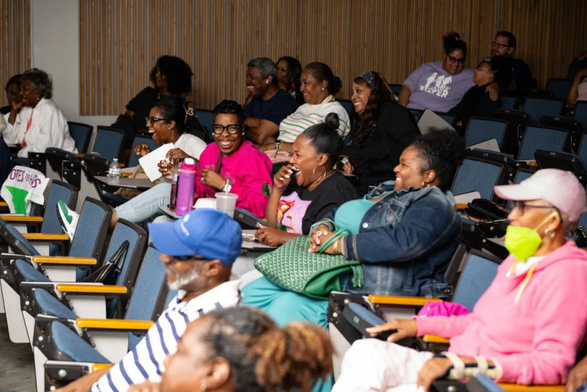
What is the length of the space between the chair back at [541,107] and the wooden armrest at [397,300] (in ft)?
16.9

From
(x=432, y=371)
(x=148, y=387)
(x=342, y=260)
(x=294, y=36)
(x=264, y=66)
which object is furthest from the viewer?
(x=294, y=36)

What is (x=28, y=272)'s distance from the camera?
347cm

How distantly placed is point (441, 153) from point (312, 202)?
0.76 metres

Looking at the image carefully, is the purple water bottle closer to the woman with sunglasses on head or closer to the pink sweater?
the pink sweater

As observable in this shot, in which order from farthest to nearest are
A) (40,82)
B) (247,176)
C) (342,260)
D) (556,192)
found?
1. (40,82)
2. (247,176)
3. (342,260)
4. (556,192)

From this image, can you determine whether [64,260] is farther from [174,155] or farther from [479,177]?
[479,177]

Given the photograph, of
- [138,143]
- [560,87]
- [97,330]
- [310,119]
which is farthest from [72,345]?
[560,87]

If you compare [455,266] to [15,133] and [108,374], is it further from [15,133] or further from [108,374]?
[15,133]

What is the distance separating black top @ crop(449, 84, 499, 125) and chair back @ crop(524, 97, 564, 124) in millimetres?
485

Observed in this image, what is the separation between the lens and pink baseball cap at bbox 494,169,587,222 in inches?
99.5

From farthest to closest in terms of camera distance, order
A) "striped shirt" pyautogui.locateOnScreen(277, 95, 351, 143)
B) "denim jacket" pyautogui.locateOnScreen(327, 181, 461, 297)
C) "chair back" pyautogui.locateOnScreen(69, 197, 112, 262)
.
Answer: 1. "striped shirt" pyautogui.locateOnScreen(277, 95, 351, 143)
2. "chair back" pyautogui.locateOnScreen(69, 197, 112, 262)
3. "denim jacket" pyautogui.locateOnScreen(327, 181, 461, 297)

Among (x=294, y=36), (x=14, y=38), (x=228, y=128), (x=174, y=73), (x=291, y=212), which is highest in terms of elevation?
(x=294, y=36)

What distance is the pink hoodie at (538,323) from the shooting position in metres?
2.35

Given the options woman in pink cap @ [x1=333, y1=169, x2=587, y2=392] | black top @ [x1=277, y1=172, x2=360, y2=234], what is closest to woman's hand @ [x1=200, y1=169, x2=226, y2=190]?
black top @ [x1=277, y1=172, x2=360, y2=234]
